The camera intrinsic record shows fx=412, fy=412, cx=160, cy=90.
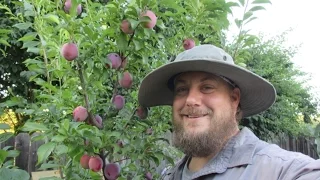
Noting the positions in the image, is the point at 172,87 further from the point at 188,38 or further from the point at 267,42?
the point at 267,42

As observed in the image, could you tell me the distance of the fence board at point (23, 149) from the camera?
4.27 meters

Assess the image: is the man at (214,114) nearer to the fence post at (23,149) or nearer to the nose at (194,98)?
the nose at (194,98)

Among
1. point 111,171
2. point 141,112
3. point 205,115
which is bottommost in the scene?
point 111,171

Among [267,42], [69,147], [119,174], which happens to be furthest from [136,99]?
[267,42]

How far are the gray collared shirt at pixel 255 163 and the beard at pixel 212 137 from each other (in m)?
0.03

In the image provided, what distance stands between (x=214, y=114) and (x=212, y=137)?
87 mm

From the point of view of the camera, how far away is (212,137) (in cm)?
154

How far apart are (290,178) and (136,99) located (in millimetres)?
938

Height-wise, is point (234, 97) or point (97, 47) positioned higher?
point (97, 47)

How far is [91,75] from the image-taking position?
5.76 ft

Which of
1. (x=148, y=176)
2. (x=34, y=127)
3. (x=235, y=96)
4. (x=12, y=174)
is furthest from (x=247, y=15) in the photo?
(x=12, y=174)

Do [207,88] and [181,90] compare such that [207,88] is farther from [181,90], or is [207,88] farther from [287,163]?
[287,163]

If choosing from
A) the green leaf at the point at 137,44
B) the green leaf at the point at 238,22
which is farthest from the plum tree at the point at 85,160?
the green leaf at the point at 238,22

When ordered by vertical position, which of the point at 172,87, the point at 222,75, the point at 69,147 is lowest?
the point at 69,147
